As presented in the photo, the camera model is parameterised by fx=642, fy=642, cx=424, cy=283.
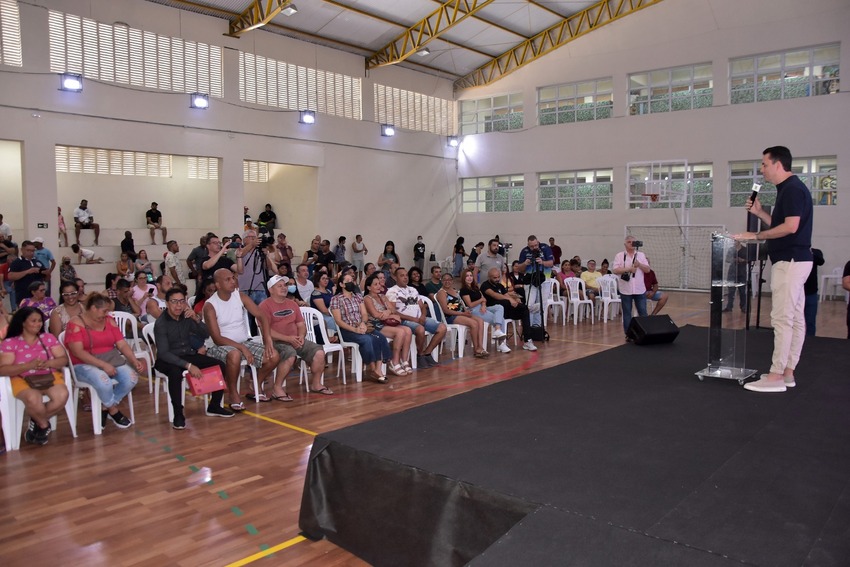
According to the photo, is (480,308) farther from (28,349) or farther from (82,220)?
(82,220)

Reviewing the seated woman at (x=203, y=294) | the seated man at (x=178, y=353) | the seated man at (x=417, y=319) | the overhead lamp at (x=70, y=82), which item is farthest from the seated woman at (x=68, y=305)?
the overhead lamp at (x=70, y=82)

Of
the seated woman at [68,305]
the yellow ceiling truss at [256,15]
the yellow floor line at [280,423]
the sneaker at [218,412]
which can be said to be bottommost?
the yellow floor line at [280,423]

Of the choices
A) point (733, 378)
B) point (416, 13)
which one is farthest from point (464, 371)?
point (416, 13)

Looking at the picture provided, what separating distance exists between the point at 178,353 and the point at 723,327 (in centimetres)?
387

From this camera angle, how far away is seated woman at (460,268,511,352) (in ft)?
25.6

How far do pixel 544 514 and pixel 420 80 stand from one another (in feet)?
55.6

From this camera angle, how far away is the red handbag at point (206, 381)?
15.4ft

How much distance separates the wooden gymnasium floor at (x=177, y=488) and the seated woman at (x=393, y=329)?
0.71 m

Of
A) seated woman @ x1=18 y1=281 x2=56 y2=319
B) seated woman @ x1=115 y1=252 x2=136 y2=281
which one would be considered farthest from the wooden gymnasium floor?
seated woman @ x1=115 y1=252 x2=136 y2=281

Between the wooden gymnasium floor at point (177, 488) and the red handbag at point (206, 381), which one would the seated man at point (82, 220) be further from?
the red handbag at point (206, 381)

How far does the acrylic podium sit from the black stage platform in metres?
0.24

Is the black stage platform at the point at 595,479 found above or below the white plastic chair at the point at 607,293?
below

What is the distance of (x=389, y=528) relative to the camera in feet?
8.71

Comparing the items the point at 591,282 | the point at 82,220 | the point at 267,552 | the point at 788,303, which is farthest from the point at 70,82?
the point at 788,303
